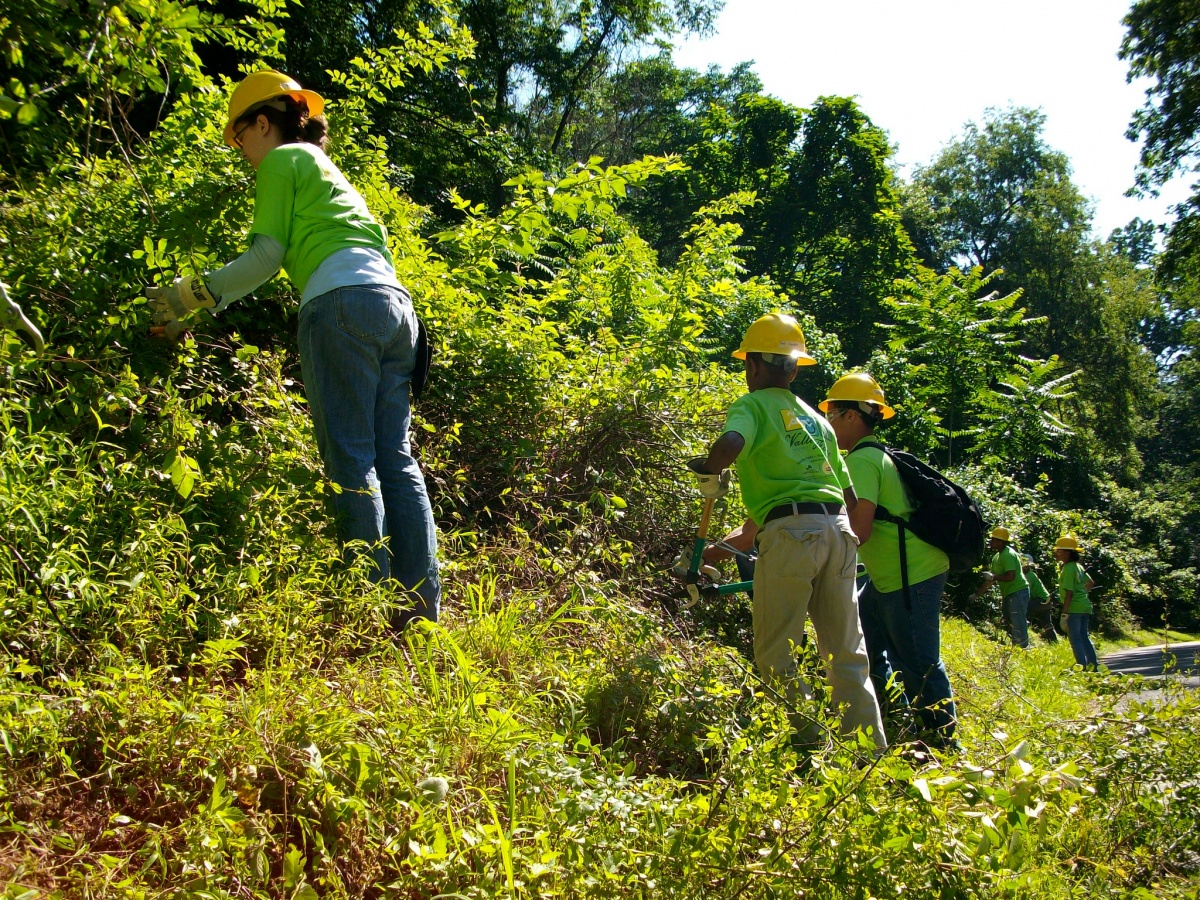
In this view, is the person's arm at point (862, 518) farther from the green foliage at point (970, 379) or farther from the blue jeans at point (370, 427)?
the green foliage at point (970, 379)

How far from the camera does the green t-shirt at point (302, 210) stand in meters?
3.56

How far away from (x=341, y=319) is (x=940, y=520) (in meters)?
3.55

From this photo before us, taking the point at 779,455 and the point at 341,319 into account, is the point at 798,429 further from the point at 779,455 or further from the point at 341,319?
the point at 341,319

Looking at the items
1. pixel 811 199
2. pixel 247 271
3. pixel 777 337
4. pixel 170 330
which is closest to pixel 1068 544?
pixel 777 337

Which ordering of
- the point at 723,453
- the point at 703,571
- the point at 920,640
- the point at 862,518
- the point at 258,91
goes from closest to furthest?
the point at 258,91 → the point at 723,453 → the point at 703,571 → the point at 862,518 → the point at 920,640

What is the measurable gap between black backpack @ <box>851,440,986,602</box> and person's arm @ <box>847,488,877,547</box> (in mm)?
298

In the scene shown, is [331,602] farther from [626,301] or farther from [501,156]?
[501,156]

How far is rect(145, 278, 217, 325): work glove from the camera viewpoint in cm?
341

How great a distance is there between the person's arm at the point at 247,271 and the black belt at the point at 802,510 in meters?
2.49

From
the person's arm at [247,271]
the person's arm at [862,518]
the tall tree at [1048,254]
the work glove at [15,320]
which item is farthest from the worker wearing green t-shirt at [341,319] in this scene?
the tall tree at [1048,254]

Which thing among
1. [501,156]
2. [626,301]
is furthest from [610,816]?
[501,156]

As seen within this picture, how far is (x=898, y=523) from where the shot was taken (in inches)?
203

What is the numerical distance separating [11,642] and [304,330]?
5.14 ft

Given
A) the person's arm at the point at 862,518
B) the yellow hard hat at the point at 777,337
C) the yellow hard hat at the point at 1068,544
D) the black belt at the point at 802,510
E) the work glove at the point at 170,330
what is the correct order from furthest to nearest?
the yellow hard hat at the point at 1068,544 < the person's arm at the point at 862,518 < the yellow hard hat at the point at 777,337 < the black belt at the point at 802,510 < the work glove at the point at 170,330
